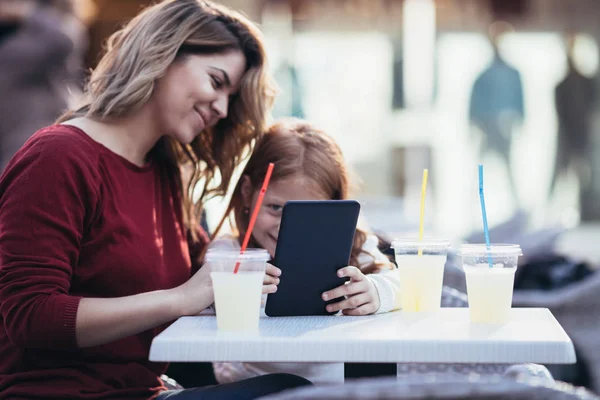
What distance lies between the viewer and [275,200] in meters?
2.31

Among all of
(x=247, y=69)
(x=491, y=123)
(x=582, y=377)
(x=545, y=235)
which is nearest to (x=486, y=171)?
(x=491, y=123)

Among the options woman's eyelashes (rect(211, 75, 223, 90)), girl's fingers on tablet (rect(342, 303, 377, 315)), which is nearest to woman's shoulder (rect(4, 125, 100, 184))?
woman's eyelashes (rect(211, 75, 223, 90))

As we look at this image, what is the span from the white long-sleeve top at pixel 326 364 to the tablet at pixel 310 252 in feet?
0.40

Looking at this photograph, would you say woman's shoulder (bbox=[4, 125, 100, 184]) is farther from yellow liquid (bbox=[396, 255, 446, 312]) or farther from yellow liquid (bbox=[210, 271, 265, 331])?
yellow liquid (bbox=[396, 255, 446, 312])

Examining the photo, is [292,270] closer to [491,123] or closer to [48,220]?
[48,220]

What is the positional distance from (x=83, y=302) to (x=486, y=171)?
8.14 meters

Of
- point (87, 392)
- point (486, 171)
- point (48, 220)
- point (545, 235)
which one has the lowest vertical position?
point (486, 171)

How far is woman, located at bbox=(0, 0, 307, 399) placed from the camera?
5.66 feet

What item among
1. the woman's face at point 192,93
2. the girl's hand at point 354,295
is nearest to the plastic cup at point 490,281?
the girl's hand at point 354,295

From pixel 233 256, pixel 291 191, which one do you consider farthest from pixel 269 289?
pixel 291 191

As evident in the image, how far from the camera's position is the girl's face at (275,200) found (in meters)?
2.29

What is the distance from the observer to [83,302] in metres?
1.72

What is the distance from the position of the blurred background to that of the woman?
6.86 metres

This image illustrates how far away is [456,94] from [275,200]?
24.7 ft
